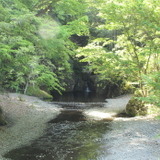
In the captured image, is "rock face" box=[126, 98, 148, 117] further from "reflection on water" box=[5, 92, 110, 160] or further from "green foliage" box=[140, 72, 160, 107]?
"green foliage" box=[140, 72, 160, 107]

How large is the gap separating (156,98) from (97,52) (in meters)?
9.68

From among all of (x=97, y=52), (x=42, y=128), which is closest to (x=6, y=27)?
Result: (x=42, y=128)

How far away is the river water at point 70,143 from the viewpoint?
7.91m

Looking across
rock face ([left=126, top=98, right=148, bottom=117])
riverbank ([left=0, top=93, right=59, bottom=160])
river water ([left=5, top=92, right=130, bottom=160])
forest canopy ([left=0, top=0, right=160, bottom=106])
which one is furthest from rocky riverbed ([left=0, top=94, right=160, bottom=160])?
forest canopy ([left=0, top=0, right=160, bottom=106])

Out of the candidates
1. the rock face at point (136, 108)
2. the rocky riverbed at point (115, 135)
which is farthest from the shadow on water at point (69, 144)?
the rock face at point (136, 108)

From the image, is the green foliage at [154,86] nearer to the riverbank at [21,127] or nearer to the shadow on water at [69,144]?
the shadow on water at [69,144]

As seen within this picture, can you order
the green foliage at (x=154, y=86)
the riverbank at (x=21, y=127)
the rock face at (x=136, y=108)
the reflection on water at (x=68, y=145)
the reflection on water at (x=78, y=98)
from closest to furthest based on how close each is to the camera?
the green foliage at (x=154, y=86)
the reflection on water at (x=68, y=145)
the riverbank at (x=21, y=127)
the rock face at (x=136, y=108)
the reflection on water at (x=78, y=98)

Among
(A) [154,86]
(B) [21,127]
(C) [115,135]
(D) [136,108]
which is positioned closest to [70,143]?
(C) [115,135]

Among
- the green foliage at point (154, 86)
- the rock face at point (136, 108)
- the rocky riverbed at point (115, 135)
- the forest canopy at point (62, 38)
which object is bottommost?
the rocky riverbed at point (115, 135)

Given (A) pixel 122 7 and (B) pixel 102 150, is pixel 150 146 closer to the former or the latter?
(B) pixel 102 150

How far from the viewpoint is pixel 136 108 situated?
53.2 ft

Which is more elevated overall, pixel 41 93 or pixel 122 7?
pixel 122 7

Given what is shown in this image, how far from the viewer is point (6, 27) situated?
312 inches

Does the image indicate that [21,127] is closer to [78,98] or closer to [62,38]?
[62,38]
